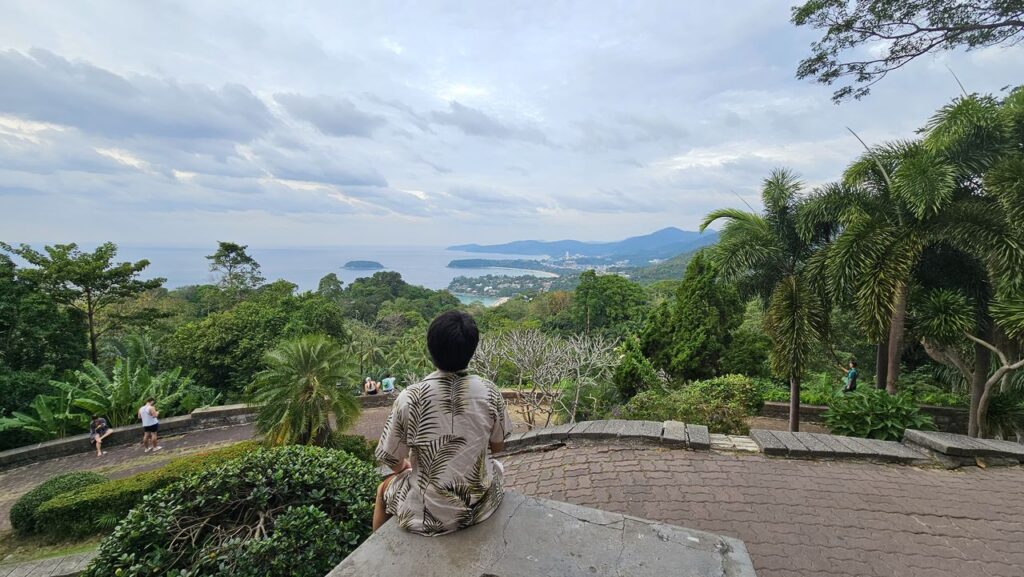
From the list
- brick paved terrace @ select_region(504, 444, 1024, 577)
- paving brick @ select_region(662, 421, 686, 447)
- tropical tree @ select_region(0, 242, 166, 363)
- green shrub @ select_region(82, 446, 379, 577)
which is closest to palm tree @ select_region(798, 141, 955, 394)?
brick paved terrace @ select_region(504, 444, 1024, 577)

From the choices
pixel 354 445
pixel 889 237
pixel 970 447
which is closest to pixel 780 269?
pixel 889 237

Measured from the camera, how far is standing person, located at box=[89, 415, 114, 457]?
9.27 metres

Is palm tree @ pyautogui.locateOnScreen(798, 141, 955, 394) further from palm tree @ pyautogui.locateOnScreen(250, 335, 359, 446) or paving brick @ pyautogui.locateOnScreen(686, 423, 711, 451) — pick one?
palm tree @ pyautogui.locateOnScreen(250, 335, 359, 446)

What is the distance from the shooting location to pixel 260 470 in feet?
8.98

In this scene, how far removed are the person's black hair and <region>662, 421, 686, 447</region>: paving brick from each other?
3.78 meters

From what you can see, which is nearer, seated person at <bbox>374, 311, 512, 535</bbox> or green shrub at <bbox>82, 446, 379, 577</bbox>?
seated person at <bbox>374, 311, 512, 535</bbox>

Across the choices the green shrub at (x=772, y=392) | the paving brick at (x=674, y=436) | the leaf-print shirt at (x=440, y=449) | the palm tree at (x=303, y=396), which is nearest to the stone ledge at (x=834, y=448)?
the paving brick at (x=674, y=436)

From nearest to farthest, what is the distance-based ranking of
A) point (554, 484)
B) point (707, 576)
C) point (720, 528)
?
point (707, 576) < point (720, 528) < point (554, 484)

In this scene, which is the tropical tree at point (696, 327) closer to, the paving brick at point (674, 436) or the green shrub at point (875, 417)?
the green shrub at point (875, 417)

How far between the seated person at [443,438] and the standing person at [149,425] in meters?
10.3

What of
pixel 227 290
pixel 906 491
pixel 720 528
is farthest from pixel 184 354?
pixel 906 491

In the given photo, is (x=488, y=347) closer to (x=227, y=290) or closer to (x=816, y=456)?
(x=816, y=456)

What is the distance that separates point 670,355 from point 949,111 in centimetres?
759

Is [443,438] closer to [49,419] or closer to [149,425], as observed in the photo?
[149,425]
